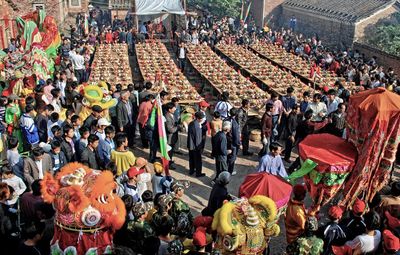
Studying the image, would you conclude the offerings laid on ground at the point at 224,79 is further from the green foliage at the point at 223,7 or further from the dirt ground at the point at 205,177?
the green foliage at the point at 223,7

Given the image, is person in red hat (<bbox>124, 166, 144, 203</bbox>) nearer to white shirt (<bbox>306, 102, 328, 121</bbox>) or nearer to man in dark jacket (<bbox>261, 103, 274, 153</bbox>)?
man in dark jacket (<bbox>261, 103, 274, 153</bbox>)

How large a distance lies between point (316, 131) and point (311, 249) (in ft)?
14.5

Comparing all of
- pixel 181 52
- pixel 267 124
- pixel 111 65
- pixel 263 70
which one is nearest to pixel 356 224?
pixel 267 124

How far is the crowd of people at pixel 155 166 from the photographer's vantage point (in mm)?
5285

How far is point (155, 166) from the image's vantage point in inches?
265

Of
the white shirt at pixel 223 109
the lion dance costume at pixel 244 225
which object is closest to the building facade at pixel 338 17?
the white shirt at pixel 223 109

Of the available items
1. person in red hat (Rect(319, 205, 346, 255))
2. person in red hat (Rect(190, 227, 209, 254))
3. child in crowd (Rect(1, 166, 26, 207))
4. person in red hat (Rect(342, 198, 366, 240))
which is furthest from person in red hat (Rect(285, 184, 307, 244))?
child in crowd (Rect(1, 166, 26, 207))

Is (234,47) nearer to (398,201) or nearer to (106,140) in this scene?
(106,140)

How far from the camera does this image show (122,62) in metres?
15.8

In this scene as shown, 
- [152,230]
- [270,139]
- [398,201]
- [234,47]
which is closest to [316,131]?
[270,139]

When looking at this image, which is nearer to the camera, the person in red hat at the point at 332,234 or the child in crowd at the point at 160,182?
the person in red hat at the point at 332,234

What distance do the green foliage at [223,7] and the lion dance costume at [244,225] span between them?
26475 mm

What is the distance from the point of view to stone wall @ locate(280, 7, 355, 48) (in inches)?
922

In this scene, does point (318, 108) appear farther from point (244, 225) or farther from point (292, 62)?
point (292, 62)
